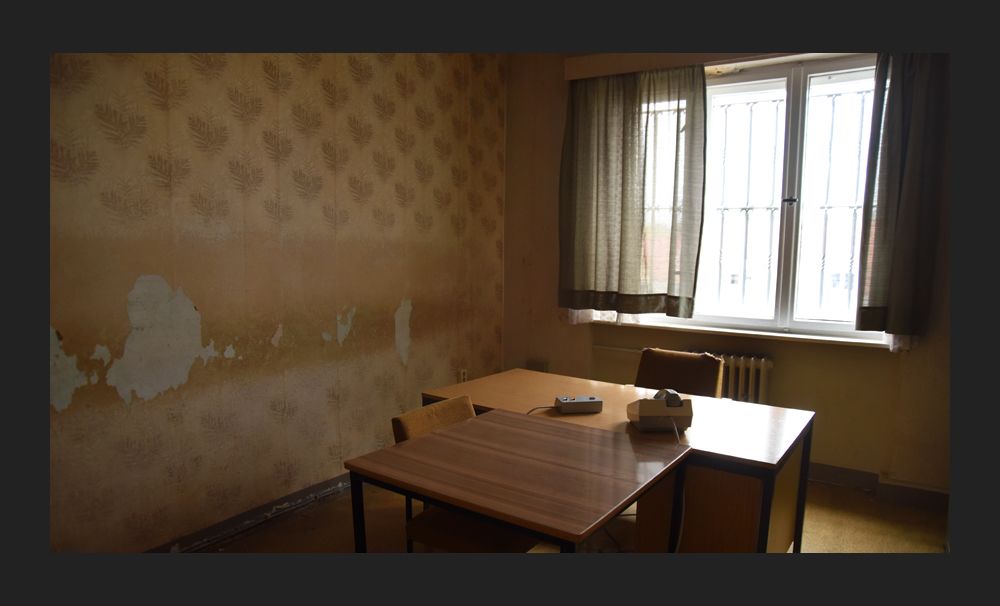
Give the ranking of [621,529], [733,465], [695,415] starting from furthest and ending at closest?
[621,529]
[695,415]
[733,465]

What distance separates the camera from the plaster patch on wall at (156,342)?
8.30 feet

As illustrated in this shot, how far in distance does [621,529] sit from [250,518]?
71.2 inches

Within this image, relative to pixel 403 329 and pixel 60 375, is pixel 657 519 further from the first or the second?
pixel 60 375

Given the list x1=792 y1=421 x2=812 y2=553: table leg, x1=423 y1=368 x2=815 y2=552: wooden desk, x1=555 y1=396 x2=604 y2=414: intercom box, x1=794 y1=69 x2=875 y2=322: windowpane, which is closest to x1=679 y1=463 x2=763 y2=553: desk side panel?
x1=423 y1=368 x2=815 y2=552: wooden desk

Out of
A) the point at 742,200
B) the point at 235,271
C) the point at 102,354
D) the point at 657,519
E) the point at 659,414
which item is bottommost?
the point at 657,519

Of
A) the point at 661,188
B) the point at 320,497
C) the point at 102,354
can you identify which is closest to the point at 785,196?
the point at 661,188

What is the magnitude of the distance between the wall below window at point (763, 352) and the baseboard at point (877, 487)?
34mm

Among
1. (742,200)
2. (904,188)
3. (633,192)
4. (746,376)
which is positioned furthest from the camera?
(633,192)

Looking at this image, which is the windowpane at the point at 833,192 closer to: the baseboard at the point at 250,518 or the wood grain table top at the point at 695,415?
the wood grain table top at the point at 695,415

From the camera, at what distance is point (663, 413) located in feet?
7.45

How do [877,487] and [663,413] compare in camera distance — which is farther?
[877,487]

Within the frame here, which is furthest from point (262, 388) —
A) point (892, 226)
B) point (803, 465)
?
point (892, 226)

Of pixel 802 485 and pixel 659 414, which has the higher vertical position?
pixel 659 414

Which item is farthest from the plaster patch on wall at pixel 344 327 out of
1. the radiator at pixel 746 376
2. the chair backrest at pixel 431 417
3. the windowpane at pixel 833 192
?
the windowpane at pixel 833 192
